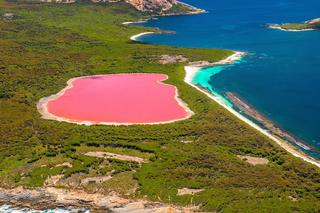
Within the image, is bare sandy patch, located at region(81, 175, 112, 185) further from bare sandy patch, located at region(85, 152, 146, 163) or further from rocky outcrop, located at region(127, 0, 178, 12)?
rocky outcrop, located at region(127, 0, 178, 12)

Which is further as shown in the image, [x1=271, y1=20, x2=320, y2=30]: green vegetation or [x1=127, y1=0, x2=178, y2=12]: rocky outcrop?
[x1=127, y1=0, x2=178, y2=12]: rocky outcrop

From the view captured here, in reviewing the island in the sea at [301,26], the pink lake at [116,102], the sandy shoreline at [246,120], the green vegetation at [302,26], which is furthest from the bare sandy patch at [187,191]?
the green vegetation at [302,26]

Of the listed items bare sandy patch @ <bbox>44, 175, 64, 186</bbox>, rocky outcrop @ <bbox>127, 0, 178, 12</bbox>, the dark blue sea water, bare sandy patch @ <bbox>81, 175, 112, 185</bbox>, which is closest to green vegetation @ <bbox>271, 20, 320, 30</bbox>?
the dark blue sea water

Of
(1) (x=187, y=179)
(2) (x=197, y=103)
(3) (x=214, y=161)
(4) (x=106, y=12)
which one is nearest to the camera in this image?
(1) (x=187, y=179)

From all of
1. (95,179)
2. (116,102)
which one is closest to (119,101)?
(116,102)

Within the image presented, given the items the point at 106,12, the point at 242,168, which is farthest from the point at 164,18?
the point at 242,168

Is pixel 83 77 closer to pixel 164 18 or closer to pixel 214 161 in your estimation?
pixel 214 161
